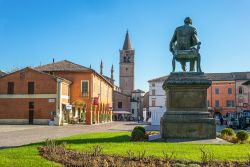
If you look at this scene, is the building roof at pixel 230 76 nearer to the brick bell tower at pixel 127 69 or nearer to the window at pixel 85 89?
the window at pixel 85 89

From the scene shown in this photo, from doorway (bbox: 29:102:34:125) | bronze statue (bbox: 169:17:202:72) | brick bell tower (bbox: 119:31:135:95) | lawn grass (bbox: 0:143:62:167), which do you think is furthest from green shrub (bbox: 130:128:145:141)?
brick bell tower (bbox: 119:31:135:95)

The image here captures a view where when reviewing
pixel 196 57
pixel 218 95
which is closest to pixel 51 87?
pixel 196 57

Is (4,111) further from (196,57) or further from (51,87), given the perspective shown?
(196,57)

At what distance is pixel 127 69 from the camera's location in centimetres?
11125

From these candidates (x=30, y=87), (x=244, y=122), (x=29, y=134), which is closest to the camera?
(x=29, y=134)

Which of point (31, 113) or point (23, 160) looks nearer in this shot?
point (23, 160)

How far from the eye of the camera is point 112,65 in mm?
128625

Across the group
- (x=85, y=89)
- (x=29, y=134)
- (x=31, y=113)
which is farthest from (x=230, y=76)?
(x=29, y=134)

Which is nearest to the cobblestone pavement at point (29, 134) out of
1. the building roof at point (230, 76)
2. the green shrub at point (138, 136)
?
the green shrub at point (138, 136)

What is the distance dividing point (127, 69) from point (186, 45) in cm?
9698

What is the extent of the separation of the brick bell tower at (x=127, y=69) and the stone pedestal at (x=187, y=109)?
9771cm

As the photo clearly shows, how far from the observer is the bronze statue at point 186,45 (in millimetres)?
14039

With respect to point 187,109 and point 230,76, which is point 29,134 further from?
point 230,76

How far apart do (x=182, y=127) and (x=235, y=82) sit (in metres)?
66.0
